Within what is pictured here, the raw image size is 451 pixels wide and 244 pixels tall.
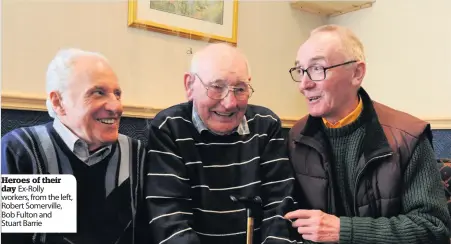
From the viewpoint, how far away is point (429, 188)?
1108mm

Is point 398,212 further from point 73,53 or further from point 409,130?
point 73,53

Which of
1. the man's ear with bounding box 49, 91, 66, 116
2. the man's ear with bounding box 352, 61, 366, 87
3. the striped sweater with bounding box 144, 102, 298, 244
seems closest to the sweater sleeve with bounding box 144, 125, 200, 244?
the striped sweater with bounding box 144, 102, 298, 244

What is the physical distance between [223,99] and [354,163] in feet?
1.27

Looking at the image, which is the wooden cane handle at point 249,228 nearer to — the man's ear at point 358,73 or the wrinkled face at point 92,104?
the wrinkled face at point 92,104

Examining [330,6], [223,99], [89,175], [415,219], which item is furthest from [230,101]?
[330,6]

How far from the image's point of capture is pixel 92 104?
36.3 inches

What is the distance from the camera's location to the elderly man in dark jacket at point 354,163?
1078 mm

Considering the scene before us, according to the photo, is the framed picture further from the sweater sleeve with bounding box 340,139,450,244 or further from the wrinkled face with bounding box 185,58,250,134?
the sweater sleeve with bounding box 340,139,450,244

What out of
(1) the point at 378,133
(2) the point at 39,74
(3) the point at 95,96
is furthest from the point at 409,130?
(2) the point at 39,74

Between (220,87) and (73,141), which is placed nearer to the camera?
(73,141)

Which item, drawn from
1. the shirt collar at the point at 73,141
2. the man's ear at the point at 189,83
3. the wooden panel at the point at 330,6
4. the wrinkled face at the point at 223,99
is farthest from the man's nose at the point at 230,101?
the wooden panel at the point at 330,6

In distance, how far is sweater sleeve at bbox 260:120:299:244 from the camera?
3.53 ft

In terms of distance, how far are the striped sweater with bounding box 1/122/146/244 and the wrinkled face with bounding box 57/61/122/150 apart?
0.16 feet

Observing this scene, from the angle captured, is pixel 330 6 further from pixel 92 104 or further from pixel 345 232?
pixel 92 104
